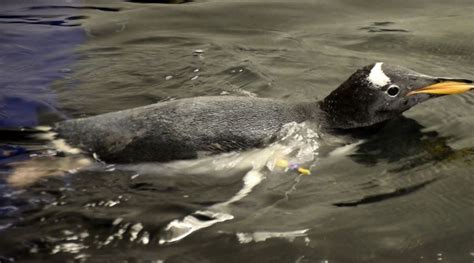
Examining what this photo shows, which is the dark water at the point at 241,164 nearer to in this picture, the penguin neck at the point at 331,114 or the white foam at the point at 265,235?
the white foam at the point at 265,235

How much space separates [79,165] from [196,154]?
64 centimetres

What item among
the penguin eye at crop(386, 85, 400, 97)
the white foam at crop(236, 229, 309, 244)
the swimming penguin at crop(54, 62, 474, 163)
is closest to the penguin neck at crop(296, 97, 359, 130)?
the swimming penguin at crop(54, 62, 474, 163)

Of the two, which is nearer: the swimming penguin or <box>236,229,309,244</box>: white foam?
<box>236,229,309,244</box>: white foam

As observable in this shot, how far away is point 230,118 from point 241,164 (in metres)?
0.26

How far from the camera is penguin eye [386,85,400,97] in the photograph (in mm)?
3957

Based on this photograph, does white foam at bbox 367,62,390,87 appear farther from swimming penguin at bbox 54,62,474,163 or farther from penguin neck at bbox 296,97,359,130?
penguin neck at bbox 296,97,359,130

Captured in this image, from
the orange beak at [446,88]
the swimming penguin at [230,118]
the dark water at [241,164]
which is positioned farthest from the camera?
the orange beak at [446,88]

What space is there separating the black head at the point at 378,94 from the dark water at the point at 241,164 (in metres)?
0.15

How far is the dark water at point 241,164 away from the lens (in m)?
2.86

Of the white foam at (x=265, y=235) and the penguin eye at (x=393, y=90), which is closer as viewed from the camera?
the white foam at (x=265, y=235)

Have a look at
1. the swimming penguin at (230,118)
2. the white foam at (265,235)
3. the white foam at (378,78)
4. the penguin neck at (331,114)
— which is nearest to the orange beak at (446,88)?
the swimming penguin at (230,118)

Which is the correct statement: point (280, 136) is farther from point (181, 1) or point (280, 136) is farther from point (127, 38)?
point (181, 1)

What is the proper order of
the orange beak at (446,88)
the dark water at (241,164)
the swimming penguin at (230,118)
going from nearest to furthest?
1. the dark water at (241,164)
2. the swimming penguin at (230,118)
3. the orange beak at (446,88)

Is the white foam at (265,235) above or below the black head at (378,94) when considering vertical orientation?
below
